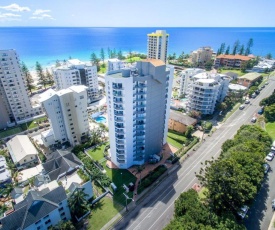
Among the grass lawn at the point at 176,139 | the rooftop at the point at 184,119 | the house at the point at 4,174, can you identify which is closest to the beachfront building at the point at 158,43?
Answer: the rooftop at the point at 184,119

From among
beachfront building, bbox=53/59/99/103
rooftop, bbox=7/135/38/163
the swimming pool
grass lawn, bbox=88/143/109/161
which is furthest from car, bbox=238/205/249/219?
beachfront building, bbox=53/59/99/103

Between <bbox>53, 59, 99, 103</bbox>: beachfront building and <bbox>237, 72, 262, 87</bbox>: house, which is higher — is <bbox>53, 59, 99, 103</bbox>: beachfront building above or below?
above

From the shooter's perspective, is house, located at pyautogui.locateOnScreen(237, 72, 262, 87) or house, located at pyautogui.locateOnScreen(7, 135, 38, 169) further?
house, located at pyautogui.locateOnScreen(237, 72, 262, 87)

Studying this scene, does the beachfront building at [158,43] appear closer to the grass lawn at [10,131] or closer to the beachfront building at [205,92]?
the beachfront building at [205,92]

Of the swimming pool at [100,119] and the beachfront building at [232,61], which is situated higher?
the beachfront building at [232,61]

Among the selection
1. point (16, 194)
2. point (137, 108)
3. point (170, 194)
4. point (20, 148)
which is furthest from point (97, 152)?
point (170, 194)

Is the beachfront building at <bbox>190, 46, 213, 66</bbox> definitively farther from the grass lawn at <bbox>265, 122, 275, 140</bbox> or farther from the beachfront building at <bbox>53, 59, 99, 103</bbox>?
the beachfront building at <bbox>53, 59, 99, 103</bbox>

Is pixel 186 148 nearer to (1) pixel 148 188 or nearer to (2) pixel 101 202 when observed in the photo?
(1) pixel 148 188
